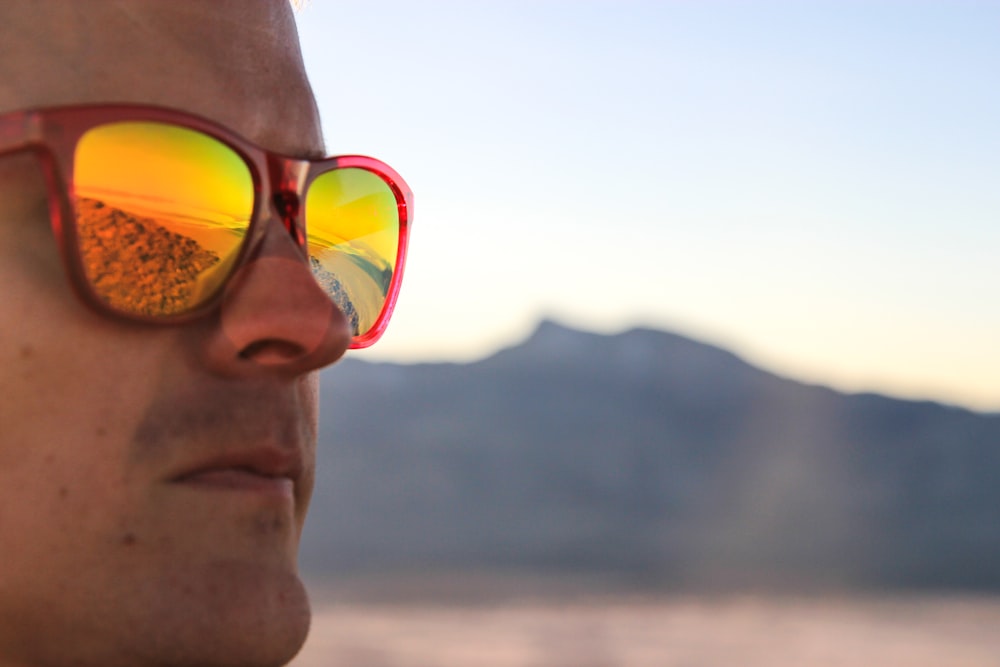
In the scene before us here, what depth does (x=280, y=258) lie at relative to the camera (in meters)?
1.45

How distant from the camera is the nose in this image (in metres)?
1.38

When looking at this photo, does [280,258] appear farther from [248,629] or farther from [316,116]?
[248,629]

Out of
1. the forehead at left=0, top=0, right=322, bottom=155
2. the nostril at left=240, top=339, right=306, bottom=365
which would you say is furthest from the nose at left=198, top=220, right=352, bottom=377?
the forehead at left=0, top=0, right=322, bottom=155

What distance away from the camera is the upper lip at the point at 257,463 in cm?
137

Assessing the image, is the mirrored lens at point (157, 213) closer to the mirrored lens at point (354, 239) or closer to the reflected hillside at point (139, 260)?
the reflected hillside at point (139, 260)

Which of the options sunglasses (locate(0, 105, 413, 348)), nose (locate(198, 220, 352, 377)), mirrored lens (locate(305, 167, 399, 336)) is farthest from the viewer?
mirrored lens (locate(305, 167, 399, 336))

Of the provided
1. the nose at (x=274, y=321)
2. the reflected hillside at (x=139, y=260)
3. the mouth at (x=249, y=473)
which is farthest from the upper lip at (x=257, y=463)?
the reflected hillside at (x=139, y=260)

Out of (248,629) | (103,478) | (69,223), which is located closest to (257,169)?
(69,223)

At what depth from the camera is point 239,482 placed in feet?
4.57

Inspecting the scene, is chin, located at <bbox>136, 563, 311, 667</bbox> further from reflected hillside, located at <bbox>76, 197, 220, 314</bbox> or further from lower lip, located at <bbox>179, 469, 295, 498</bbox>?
reflected hillside, located at <bbox>76, 197, 220, 314</bbox>

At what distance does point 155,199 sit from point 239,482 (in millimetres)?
391

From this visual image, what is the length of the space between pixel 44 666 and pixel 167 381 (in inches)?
15.2

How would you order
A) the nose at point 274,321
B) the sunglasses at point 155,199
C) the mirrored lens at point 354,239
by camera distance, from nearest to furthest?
the sunglasses at point 155,199
the nose at point 274,321
the mirrored lens at point 354,239

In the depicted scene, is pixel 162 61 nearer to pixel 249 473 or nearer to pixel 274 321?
pixel 274 321
